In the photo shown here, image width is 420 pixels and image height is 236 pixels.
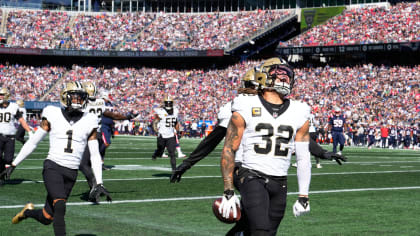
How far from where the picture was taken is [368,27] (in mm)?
47469

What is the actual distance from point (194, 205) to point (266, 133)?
493 centimetres

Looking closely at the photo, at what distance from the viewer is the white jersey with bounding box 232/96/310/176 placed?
16.5 ft

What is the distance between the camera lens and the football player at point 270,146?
501 centimetres

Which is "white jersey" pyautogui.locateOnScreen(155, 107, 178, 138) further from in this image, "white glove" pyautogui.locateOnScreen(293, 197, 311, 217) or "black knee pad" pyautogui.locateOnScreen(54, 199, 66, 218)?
"white glove" pyautogui.locateOnScreen(293, 197, 311, 217)

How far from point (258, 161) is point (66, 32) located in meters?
57.5

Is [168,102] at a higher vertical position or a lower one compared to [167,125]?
A: higher

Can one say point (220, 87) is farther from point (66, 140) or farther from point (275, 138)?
point (275, 138)

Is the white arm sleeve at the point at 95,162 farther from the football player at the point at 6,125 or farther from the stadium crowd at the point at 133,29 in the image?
the stadium crowd at the point at 133,29

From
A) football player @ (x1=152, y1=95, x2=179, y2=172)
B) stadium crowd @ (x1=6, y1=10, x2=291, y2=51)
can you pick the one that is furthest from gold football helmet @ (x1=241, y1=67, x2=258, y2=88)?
stadium crowd @ (x1=6, y1=10, x2=291, y2=51)

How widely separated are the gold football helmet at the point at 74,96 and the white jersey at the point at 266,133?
2160mm

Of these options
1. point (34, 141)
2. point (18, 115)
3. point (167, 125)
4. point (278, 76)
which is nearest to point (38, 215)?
point (34, 141)

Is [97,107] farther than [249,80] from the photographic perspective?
Yes

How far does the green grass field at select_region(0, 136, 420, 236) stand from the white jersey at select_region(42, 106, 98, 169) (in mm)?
1236

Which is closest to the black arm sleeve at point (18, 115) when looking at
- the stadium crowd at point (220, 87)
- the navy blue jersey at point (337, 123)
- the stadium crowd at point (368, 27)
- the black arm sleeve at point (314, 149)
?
the black arm sleeve at point (314, 149)
